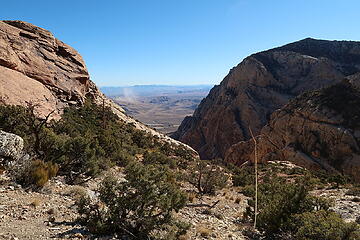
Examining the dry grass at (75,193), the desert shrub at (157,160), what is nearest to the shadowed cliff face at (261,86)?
the desert shrub at (157,160)

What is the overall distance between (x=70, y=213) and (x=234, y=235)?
5676mm

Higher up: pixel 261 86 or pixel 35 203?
pixel 261 86

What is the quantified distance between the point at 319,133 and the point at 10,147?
38652 mm

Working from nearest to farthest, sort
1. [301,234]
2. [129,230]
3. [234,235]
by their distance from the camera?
[301,234]
[129,230]
[234,235]

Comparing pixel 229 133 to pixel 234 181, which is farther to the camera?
pixel 229 133

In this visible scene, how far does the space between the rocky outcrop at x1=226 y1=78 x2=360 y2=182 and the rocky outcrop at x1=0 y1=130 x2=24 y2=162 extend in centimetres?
3109

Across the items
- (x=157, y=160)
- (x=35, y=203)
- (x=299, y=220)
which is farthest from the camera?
(x=157, y=160)

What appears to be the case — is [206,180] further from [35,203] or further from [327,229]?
[35,203]

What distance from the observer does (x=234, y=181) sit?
20.1 m

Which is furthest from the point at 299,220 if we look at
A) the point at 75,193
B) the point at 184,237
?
the point at 75,193

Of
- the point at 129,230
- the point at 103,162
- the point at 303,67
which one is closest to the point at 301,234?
the point at 129,230

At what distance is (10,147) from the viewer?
31.5 feet

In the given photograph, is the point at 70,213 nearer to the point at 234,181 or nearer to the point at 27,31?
the point at 234,181

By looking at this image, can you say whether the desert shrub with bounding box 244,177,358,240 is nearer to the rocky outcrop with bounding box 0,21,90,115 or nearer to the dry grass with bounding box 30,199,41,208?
the dry grass with bounding box 30,199,41,208
